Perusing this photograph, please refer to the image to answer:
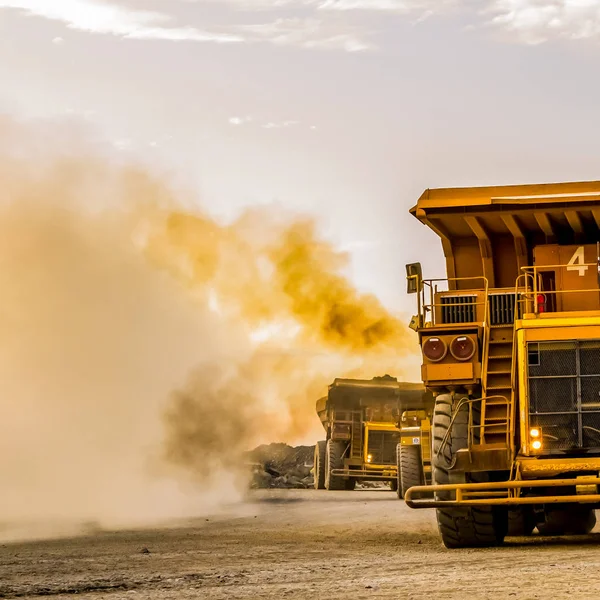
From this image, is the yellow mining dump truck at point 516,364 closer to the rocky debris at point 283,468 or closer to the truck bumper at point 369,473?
the truck bumper at point 369,473

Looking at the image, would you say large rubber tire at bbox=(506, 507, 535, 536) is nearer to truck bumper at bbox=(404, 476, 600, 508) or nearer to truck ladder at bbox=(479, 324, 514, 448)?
truck ladder at bbox=(479, 324, 514, 448)

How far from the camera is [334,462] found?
4288 cm

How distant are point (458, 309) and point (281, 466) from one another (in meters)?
Result: 58.2

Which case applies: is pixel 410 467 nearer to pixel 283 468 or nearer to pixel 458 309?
pixel 458 309

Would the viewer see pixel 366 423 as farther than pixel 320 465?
No

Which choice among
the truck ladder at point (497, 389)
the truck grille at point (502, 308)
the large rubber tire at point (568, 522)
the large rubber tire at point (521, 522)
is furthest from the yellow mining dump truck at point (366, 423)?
the truck ladder at point (497, 389)

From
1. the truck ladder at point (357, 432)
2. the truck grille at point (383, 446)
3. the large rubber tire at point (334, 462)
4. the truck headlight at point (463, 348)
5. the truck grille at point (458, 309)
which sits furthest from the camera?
the large rubber tire at point (334, 462)

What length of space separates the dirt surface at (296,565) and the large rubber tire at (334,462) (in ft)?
67.4

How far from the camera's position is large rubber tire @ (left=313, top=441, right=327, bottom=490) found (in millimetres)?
45469

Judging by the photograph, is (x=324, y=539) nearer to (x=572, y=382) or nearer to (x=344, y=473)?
(x=572, y=382)

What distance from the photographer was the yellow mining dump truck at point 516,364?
15930mm

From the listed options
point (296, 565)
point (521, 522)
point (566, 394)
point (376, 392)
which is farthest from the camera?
point (376, 392)

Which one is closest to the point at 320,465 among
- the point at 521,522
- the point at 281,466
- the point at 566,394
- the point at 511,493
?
the point at 521,522

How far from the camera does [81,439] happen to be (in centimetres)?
3428
